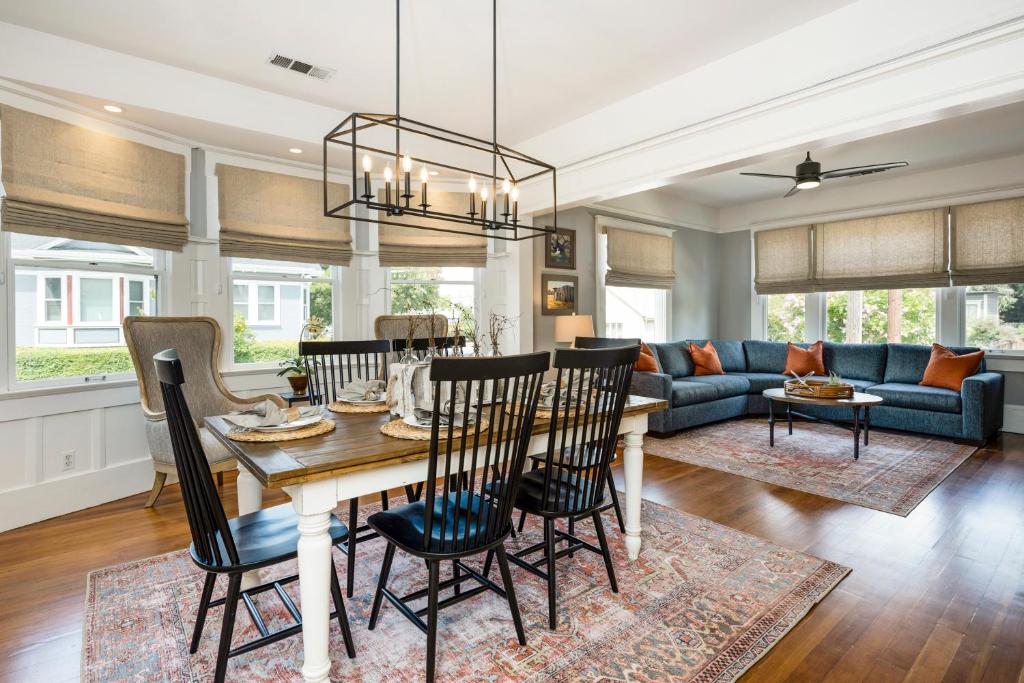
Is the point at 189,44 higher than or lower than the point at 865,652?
higher

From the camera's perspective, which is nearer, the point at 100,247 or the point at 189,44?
the point at 189,44

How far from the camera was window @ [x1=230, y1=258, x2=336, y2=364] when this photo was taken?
4117 mm

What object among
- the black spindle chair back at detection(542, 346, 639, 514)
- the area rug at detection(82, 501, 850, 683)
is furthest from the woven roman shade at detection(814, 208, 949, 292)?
the black spindle chair back at detection(542, 346, 639, 514)

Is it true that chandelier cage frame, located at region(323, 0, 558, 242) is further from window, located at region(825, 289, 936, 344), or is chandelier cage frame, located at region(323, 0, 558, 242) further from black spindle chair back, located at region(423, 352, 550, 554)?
window, located at region(825, 289, 936, 344)

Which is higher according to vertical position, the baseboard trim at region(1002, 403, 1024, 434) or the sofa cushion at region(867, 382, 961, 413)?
the sofa cushion at region(867, 382, 961, 413)

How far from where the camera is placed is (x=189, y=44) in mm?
2982

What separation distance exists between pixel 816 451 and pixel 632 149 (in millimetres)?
3015

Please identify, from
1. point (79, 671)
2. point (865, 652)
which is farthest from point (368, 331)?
point (865, 652)

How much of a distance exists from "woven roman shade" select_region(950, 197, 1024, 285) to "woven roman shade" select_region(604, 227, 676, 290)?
292 centimetres

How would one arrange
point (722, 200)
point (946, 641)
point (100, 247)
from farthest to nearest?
point (722, 200) < point (100, 247) < point (946, 641)

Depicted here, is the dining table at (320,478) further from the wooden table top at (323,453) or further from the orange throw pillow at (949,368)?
the orange throw pillow at (949,368)

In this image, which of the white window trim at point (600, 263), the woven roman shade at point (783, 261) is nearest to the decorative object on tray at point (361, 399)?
the white window trim at point (600, 263)

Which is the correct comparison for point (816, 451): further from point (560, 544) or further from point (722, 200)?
point (722, 200)

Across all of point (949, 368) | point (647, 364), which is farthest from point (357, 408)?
point (949, 368)
